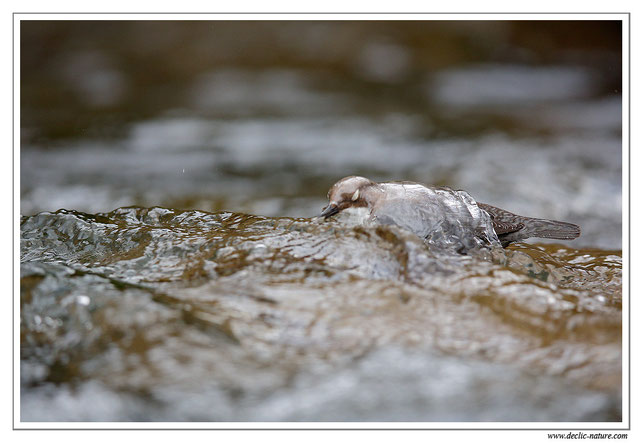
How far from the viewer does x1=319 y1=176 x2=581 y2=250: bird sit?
2.54 m

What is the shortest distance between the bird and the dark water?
81 millimetres

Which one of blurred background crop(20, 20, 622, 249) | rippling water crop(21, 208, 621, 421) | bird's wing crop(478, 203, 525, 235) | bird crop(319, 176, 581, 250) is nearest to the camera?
rippling water crop(21, 208, 621, 421)

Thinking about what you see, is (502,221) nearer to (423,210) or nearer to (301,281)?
(423,210)

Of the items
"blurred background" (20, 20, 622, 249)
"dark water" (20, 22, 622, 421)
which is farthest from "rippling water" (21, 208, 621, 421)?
"blurred background" (20, 20, 622, 249)

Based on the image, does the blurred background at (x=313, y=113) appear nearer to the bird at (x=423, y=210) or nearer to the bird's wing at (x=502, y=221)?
the bird's wing at (x=502, y=221)

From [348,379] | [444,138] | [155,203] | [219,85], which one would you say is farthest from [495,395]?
[219,85]

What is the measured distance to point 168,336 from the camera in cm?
201

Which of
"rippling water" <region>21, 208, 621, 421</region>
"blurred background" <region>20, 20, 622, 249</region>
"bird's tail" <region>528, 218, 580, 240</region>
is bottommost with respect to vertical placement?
"rippling water" <region>21, 208, 621, 421</region>

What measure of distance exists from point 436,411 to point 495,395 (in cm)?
18

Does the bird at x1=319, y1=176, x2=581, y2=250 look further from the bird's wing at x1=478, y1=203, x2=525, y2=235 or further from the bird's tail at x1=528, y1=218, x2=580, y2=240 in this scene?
the bird's tail at x1=528, y1=218, x2=580, y2=240

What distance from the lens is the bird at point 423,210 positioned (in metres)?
2.54

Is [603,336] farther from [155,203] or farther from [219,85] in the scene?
[219,85]

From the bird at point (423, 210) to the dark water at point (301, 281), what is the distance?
0.08m
